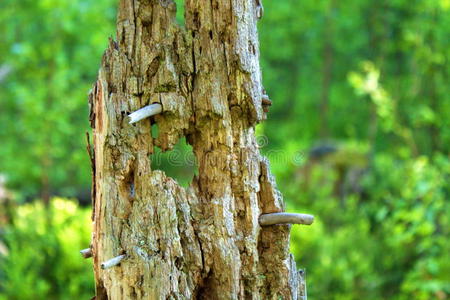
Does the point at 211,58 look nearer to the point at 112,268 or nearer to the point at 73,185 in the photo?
the point at 112,268

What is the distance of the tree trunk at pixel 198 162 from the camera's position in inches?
83.7

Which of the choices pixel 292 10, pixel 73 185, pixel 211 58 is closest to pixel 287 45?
pixel 292 10

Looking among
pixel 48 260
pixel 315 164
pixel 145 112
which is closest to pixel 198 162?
pixel 145 112

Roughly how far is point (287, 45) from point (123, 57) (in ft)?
34.2

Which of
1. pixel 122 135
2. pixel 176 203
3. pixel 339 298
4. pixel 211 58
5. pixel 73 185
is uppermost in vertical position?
pixel 73 185

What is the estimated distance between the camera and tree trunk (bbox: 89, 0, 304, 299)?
83.7 inches

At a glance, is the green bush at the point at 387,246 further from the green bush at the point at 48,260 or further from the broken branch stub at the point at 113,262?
the broken branch stub at the point at 113,262

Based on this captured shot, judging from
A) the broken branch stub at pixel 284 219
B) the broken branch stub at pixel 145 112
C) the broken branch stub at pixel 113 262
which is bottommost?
the broken branch stub at pixel 113 262

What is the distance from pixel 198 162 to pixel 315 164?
564cm

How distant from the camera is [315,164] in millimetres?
7777

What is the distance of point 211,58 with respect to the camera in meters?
2.23

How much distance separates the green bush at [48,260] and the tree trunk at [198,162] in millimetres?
3224

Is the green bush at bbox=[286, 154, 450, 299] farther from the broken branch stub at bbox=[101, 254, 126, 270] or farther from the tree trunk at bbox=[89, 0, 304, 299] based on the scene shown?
the broken branch stub at bbox=[101, 254, 126, 270]

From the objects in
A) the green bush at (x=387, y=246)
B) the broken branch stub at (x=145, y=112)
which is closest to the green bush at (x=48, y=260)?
the green bush at (x=387, y=246)
